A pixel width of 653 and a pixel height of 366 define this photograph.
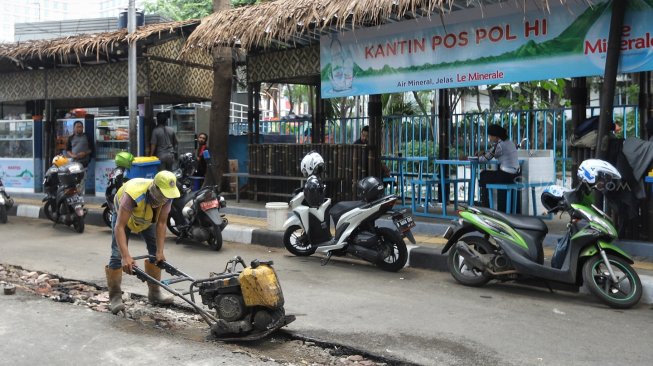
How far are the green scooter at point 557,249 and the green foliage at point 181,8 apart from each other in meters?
17.5

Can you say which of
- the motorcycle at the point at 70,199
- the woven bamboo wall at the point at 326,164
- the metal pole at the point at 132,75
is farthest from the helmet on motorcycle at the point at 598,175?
the metal pole at the point at 132,75

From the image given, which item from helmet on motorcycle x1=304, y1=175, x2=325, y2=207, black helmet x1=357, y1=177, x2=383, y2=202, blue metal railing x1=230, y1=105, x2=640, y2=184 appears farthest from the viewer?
blue metal railing x1=230, y1=105, x2=640, y2=184

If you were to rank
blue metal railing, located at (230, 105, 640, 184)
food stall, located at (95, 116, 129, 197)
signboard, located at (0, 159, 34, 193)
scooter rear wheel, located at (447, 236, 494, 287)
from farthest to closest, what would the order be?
signboard, located at (0, 159, 34, 193), food stall, located at (95, 116, 129, 197), blue metal railing, located at (230, 105, 640, 184), scooter rear wheel, located at (447, 236, 494, 287)

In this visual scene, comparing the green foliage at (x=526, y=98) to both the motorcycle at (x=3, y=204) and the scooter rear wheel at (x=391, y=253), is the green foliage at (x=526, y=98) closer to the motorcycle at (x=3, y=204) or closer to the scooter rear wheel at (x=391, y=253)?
the scooter rear wheel at (x=391, y=253)

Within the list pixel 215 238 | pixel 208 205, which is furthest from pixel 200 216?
pixel 215 238

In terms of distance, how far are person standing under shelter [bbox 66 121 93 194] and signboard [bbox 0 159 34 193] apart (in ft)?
6.49

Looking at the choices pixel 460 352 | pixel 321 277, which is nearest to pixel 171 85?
pixel 321 277

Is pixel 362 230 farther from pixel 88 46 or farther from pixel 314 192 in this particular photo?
pixel 88 46

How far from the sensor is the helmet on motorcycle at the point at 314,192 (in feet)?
27.0

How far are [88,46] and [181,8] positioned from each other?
46.3 ft

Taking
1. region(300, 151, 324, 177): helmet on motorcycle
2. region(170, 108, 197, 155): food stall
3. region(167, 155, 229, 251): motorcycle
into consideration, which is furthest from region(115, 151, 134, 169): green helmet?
region(170, 108, 197, 155): food stall

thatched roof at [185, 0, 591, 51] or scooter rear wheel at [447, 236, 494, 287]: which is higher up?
thatched roof at [185, 0, 591, 51]

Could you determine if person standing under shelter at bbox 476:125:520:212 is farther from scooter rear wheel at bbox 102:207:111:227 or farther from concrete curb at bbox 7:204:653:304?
scooter rear wheel at bbox 102:207:111:227

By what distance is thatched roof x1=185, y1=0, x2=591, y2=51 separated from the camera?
337 inches
